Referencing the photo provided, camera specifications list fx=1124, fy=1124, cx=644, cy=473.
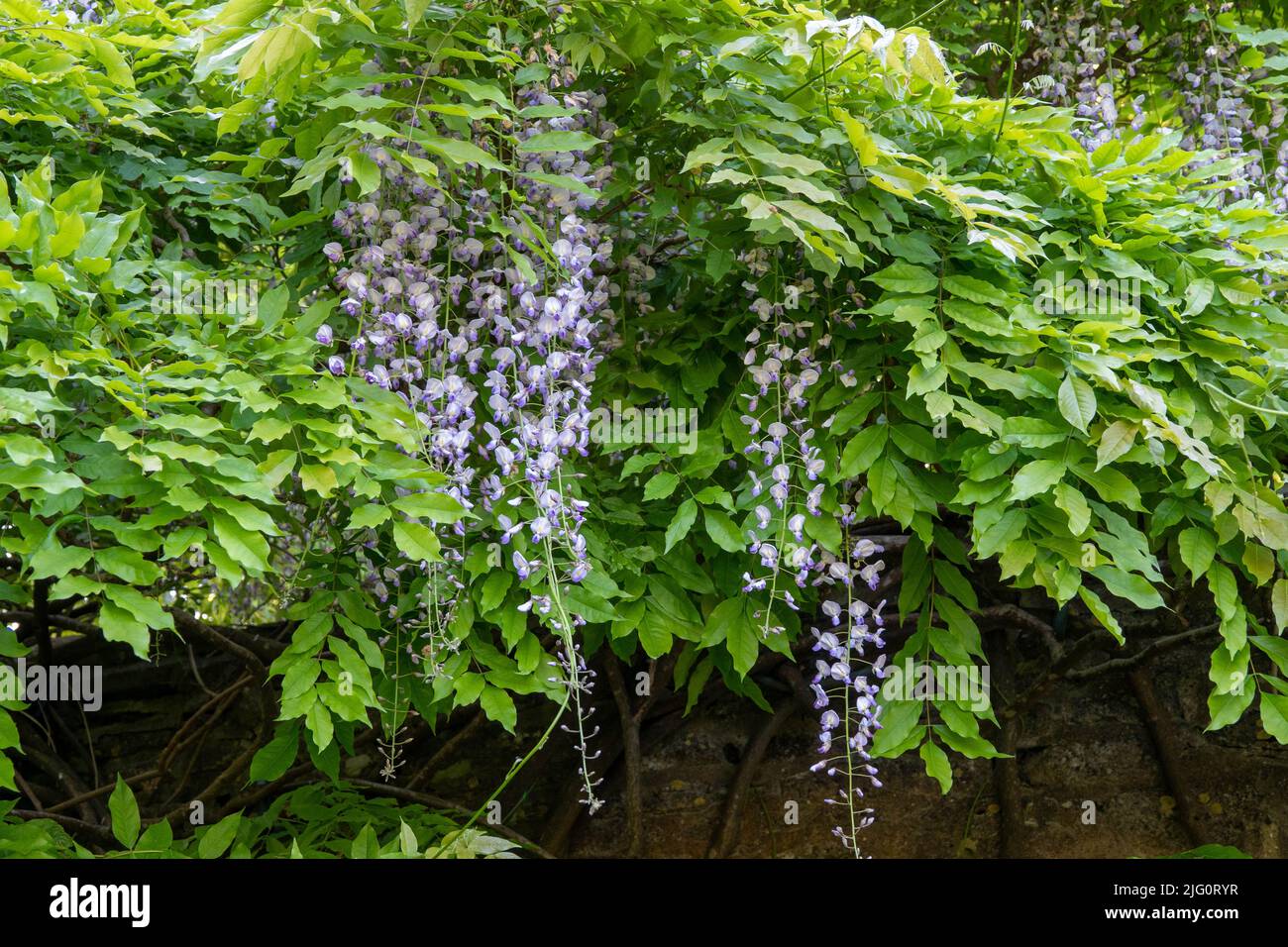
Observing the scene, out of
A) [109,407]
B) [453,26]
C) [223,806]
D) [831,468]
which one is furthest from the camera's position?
[223,806]

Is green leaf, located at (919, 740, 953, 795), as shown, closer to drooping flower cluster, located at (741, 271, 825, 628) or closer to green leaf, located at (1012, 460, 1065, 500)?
drooping flower cluster, located at (741, 271, 825, 628)

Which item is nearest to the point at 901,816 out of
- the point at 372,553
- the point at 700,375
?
the point at 700,375

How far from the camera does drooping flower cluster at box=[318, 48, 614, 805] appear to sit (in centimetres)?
184

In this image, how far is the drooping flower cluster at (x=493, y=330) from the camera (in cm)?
184

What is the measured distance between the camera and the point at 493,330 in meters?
1.96

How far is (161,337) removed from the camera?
1751 mm

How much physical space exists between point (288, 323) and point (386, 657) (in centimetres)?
64

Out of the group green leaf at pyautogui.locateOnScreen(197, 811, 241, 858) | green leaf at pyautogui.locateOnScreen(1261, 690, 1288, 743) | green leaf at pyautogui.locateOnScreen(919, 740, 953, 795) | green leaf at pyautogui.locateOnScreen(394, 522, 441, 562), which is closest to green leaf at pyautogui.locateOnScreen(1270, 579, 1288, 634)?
green leaf at pyautogui.locateOnScreen(1261, 690, 1288, 743)

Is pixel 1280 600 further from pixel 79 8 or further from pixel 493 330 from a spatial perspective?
pixel 79 8

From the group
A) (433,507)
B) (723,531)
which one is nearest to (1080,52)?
(723,531)

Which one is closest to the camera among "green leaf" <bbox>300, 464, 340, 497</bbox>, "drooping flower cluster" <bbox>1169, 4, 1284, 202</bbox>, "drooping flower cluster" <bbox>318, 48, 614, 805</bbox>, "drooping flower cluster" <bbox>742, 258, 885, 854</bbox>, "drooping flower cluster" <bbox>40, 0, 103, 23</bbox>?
"green leaf" <bbox>300, 464, 340, 497</bbox>

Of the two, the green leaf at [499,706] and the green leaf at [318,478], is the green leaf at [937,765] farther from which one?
the green leaf at [318,478]

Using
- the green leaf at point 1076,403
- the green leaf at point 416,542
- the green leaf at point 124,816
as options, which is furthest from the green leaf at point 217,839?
the green leaf at point 1076,403

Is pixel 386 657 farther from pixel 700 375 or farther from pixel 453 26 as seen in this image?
pixel 453 26
